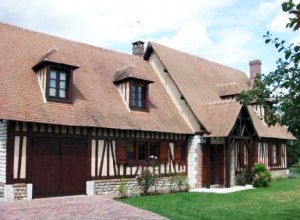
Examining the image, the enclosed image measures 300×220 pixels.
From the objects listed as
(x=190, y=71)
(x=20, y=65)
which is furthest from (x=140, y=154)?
(x=190, y=71)

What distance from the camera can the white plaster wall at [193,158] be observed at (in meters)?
18.4

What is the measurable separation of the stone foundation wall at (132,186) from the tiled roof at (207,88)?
287cm

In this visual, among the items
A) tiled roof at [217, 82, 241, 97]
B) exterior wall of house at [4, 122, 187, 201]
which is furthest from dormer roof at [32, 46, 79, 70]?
tiled roof at [217, 82, 241, 97]

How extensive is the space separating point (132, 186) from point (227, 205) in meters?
4.43

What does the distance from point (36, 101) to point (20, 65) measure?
2.00m

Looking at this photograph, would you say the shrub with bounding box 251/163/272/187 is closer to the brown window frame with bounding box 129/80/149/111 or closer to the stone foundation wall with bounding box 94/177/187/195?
the stone foundation wall with bounding box 94/177/187/195

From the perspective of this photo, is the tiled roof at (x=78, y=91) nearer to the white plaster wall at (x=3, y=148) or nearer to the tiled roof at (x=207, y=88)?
the white plaster wall at (x=3, y=148)

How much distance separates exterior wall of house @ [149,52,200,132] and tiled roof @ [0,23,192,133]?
28cm

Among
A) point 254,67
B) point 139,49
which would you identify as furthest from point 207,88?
point 254,67

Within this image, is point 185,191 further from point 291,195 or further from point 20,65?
point 20,65

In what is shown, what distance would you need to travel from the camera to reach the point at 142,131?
16.5 m

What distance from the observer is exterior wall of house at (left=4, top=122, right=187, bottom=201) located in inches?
500

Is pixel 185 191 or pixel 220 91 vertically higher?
pixel 220 91

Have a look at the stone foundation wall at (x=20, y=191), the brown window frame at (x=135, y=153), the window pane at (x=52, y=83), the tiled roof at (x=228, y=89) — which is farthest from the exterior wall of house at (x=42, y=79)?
the tiled roof at (x=228, y=89)
